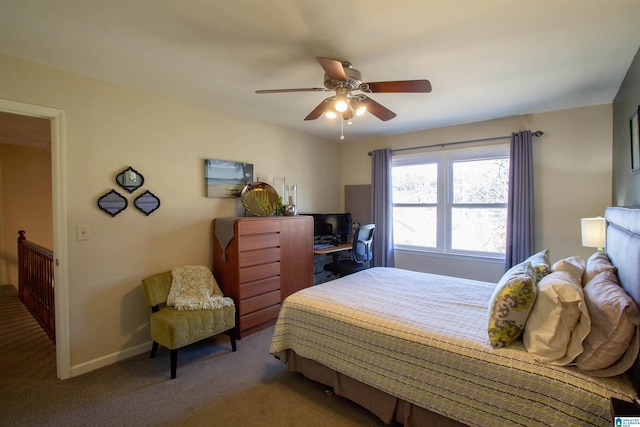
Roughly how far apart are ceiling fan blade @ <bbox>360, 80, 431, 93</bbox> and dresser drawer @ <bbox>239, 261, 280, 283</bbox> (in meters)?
2.02

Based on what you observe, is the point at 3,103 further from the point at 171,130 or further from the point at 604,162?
the point at 604,162

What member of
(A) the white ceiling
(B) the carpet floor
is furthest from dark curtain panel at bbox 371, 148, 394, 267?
(B) the carpet floor

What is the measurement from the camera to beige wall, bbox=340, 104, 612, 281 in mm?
3107

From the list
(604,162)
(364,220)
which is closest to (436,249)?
(364,220)

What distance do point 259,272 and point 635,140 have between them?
3.26 meters

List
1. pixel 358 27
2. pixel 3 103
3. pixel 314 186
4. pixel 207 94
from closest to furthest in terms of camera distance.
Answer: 1. pixel 358 27
2. pixel 3 103
3. pixel 207 94
4. pixel 314 186

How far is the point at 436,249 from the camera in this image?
13.8 ft

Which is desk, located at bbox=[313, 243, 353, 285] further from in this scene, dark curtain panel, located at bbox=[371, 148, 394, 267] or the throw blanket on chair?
the throw blanket on chair

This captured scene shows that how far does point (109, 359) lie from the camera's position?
254 centimetres

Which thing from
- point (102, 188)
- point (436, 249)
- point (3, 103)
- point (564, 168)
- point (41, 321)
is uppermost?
point (3, 103)

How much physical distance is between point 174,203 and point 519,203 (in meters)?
3.85

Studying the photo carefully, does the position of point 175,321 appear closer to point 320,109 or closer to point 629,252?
point 320,109

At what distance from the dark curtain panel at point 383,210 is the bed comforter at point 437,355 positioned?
1.92 m

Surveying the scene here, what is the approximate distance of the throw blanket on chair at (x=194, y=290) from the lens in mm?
2584
